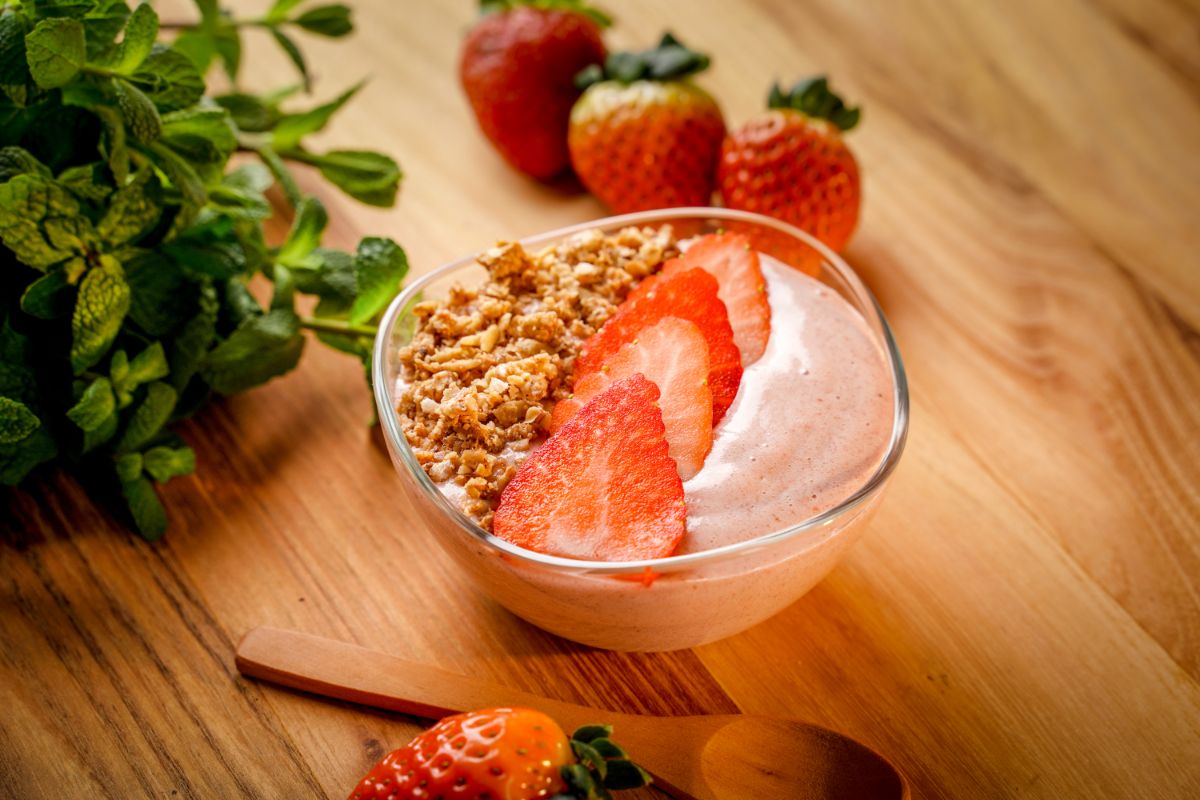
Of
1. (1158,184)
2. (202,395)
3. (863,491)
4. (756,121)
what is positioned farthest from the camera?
(1158,184)

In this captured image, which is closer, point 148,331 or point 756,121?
point 148,331

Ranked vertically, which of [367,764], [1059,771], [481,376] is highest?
[481,376]

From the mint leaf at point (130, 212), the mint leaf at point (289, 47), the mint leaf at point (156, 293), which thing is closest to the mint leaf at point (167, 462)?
the mint leaf at point (156, 293)

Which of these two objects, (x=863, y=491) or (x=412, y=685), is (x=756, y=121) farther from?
(x=412, y=685)

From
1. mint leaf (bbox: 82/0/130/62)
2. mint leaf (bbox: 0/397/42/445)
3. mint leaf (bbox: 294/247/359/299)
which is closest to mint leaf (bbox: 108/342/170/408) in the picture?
mint leaf (bbox: 0/397/42/445)

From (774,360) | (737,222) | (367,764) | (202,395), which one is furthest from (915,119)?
(367,764)

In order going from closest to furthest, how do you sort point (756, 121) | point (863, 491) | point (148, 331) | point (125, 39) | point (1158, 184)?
1. point (863, 491)
2. point (125, 39)
3. point (148, 331)
4. point (756, 121)
5. point (1158, 184)

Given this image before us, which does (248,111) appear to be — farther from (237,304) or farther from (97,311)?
(97,311)
